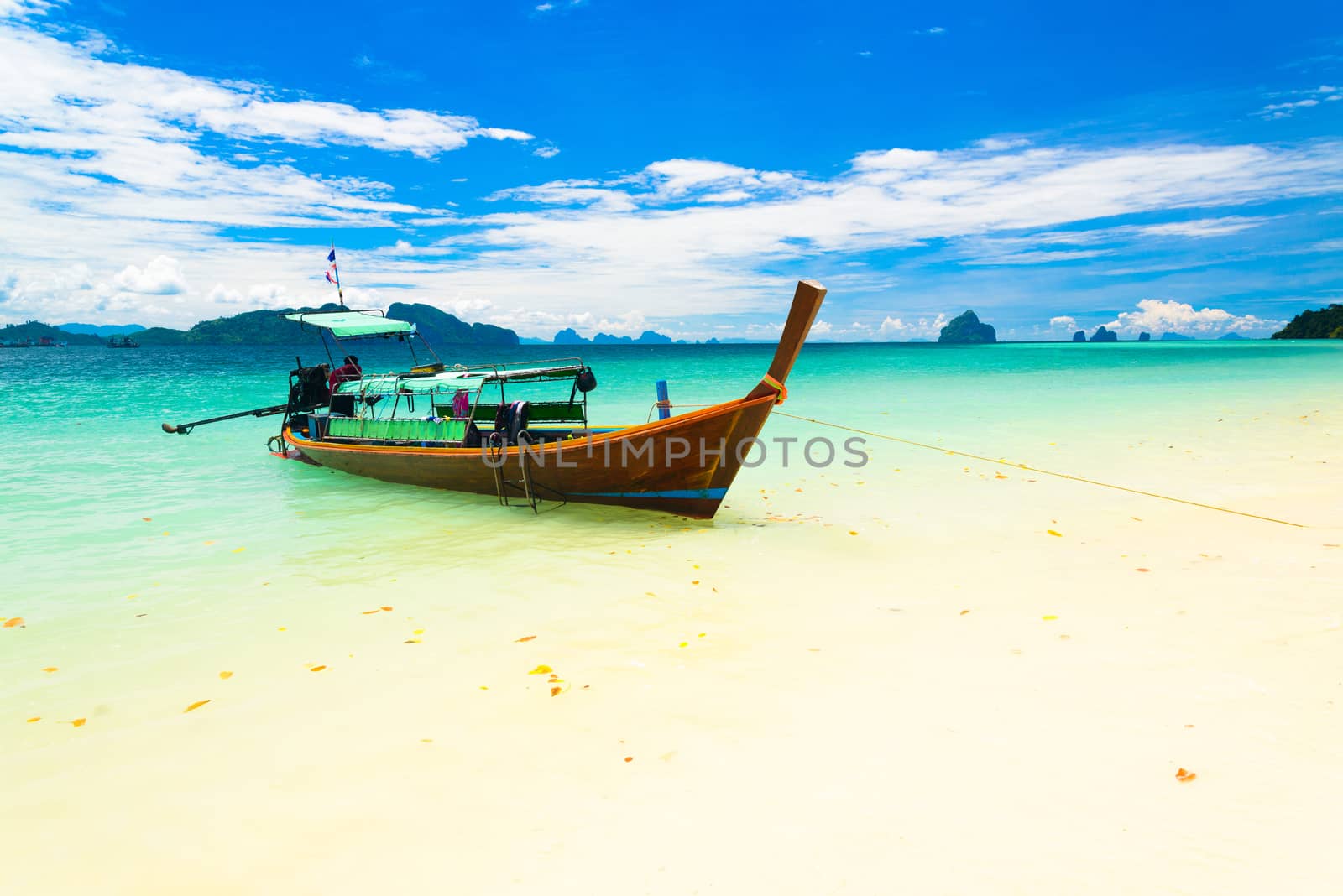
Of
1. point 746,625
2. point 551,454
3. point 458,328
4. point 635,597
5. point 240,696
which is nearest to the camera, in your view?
point 240,696

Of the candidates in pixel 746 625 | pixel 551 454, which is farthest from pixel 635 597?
pixel 551 454

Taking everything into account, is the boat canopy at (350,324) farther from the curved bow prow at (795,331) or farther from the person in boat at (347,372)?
Result: the curved bow prow at (795,331)

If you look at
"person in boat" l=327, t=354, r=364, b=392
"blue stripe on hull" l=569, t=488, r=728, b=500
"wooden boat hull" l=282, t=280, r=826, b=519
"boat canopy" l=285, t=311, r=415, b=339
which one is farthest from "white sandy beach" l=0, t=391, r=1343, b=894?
"person in boat" l=327, t=354, r=364, b=392

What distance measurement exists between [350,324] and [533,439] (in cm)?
730

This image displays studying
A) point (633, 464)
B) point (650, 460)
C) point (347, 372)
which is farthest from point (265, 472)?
point (650, 460)

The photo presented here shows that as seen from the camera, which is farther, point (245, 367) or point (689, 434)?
point (245, 367)

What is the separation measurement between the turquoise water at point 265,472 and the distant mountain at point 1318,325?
349ft

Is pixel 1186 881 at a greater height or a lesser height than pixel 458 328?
lesser

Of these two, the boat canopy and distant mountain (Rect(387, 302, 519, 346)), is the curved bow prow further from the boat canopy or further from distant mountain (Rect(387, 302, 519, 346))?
distant mountain (Rect(387, 302, 519, 346))

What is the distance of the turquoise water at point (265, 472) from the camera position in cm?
857

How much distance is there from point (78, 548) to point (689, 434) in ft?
28.6

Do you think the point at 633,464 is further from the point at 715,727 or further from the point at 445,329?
the point at 445,329

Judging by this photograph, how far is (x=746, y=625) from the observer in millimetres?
5973

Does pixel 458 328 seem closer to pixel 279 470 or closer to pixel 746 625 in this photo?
pixel 279 470
